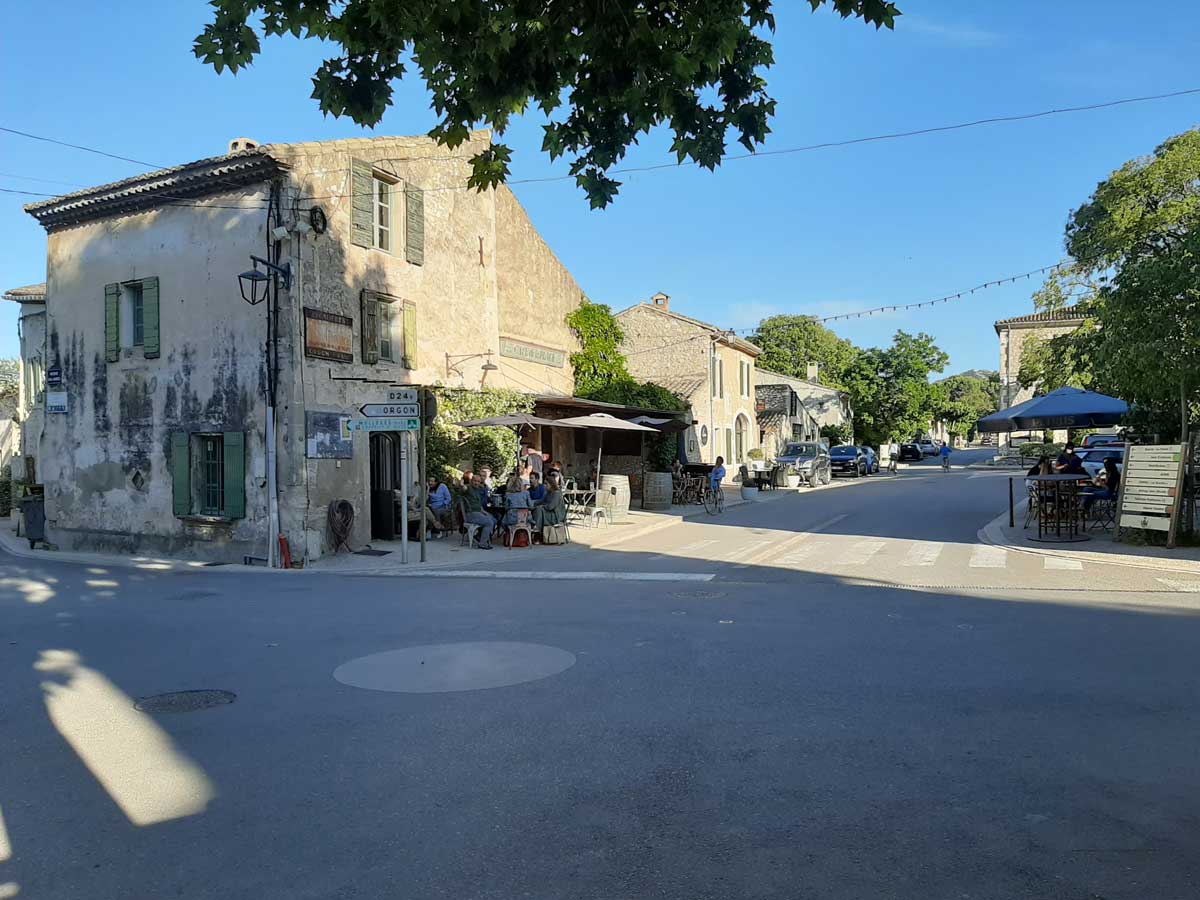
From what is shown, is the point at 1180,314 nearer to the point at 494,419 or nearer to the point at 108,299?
the point at 494,419

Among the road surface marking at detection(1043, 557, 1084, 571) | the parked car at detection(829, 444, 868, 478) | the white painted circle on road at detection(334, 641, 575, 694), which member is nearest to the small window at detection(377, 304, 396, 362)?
the white painted circle on road at detection(334, 641, 575, 694)

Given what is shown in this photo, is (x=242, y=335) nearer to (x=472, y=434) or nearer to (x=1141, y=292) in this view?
(x=472, y=434)

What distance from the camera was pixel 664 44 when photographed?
4.93m

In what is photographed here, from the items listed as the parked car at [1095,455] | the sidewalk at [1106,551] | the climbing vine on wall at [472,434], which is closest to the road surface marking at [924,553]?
the sidewalk at [1106,551]

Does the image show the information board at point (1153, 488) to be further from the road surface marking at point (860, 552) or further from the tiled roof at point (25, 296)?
the tiled roof at point (25, 296)

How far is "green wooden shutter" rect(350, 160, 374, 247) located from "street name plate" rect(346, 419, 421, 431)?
431 centimetres

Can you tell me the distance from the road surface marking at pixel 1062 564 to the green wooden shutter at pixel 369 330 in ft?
39.8

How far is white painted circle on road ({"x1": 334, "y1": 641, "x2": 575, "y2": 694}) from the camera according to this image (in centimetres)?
636

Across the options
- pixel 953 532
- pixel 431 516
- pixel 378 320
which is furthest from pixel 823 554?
pixel 378 320

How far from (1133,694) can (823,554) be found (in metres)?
8.44

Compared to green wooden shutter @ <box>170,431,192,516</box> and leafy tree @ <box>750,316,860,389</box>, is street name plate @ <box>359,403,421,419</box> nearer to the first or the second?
green wooden shutter @ <box>170,431,192,516</box>

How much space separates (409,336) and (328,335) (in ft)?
8.21

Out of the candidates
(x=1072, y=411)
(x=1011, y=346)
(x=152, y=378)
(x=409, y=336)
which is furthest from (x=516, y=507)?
(x=1011, y=346)

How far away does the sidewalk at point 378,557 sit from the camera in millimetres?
14492
